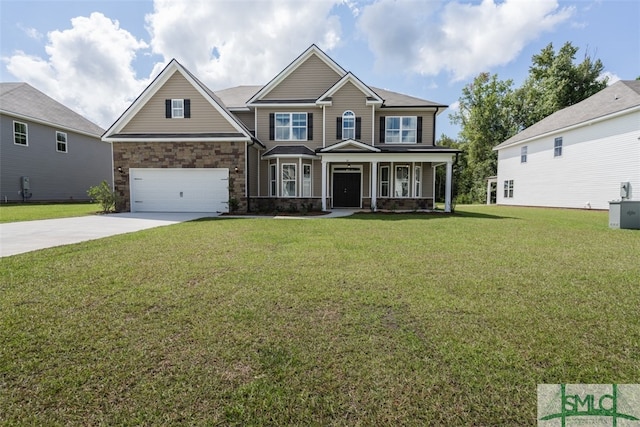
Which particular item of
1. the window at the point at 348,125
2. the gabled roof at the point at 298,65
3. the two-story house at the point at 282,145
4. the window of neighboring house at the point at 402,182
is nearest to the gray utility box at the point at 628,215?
the two-story house at the point at 282,145

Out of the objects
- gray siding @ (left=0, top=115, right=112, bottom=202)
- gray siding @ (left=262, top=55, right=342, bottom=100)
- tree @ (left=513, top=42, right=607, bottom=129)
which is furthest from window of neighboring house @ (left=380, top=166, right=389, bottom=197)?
tree @ (left=513, top=42, right=607, bottom=129)

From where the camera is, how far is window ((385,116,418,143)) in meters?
18.0

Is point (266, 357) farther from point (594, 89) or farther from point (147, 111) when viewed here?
point (594, 89)

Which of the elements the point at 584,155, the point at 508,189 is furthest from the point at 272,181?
the point at 508,189

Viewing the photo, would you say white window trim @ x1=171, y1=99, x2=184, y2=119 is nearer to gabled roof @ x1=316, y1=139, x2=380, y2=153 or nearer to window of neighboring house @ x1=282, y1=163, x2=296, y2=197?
window of neighboring house @ x1=282, y1=163, x2=296, y2=197

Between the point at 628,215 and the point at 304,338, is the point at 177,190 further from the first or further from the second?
the point at 628,215

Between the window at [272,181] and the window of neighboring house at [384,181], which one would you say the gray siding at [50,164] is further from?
the window of neighboring house at [384,181]

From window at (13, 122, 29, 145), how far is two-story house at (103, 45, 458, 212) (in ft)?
30.1

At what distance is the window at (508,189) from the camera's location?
26359 mm

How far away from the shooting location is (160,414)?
1.95 m

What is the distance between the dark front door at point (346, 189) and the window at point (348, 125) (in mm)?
2142

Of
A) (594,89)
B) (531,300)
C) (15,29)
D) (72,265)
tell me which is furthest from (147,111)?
(594,89)

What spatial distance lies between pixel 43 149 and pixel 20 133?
1566 mm

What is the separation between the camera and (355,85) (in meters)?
17.1
